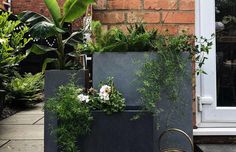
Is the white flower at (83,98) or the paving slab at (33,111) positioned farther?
the paving slab at (33,111)

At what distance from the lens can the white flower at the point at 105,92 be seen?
6.57ft

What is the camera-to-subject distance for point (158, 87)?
2.11m

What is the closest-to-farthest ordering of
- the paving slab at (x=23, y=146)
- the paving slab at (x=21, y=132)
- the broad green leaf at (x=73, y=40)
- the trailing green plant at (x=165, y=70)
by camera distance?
1. the trailing green plant at (x=165, y=70)
2. the broad green leaf at (x=73, y=40)
3. the paving slab at (x=23, y=146)
4. the paving slab at (x=21, y=132)

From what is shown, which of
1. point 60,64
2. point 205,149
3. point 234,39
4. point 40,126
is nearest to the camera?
point 60,64

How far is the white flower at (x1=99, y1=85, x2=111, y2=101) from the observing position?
200 cm

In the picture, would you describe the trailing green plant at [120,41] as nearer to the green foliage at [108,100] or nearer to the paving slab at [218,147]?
the green foliage at [108,100]

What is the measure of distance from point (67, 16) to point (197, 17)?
3.47ft

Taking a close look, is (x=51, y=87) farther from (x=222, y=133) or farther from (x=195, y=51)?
(x=222, y=133)

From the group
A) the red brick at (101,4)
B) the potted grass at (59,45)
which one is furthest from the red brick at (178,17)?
the potted grass at (59,45)

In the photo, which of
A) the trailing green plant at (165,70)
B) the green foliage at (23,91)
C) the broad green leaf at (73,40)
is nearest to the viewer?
the trailing green plant at (165,70)

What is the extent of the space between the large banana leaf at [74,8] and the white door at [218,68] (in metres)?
0.96

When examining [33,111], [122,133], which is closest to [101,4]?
[122,133]

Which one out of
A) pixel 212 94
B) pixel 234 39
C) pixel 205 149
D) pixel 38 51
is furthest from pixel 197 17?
pixel 38 51

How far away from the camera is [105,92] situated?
202cm
